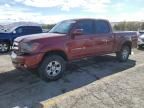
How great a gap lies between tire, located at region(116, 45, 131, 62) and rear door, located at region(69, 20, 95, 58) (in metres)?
2.08

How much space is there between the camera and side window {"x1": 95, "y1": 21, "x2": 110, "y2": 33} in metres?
9.07

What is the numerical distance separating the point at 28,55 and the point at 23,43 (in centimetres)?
44

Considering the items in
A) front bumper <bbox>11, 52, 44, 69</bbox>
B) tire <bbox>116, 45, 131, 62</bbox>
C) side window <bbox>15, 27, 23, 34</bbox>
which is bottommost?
tire <bbox>116, 45, 131, 62</bbox>

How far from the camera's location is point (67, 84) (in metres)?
6.97

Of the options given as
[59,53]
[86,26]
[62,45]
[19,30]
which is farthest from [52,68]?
[19,30]

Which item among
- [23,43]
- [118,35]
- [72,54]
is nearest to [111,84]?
[72,54]

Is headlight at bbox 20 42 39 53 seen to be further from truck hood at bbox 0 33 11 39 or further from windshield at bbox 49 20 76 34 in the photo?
truck hood at bbox 0 33 11 39

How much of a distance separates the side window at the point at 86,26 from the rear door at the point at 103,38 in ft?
0.88

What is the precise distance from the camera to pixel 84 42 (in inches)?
324

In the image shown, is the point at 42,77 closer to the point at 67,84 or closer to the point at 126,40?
the point at 67,84

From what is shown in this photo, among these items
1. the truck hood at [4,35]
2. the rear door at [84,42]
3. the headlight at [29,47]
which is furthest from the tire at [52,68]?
the truck hood at [4,35]

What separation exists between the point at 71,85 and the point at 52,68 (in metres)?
0.81

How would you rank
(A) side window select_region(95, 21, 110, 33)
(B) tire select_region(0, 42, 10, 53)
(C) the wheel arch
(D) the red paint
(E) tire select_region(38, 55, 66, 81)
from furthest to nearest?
(B) tire select_region(0, 42, 10, 53), (A) side window select_region(95, 21, 110, 33), (C) the wheel arch, (E) tire select_region(38, 55, 66, 81), (D) the red paint

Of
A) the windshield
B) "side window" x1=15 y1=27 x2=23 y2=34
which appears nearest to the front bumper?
the windshield
